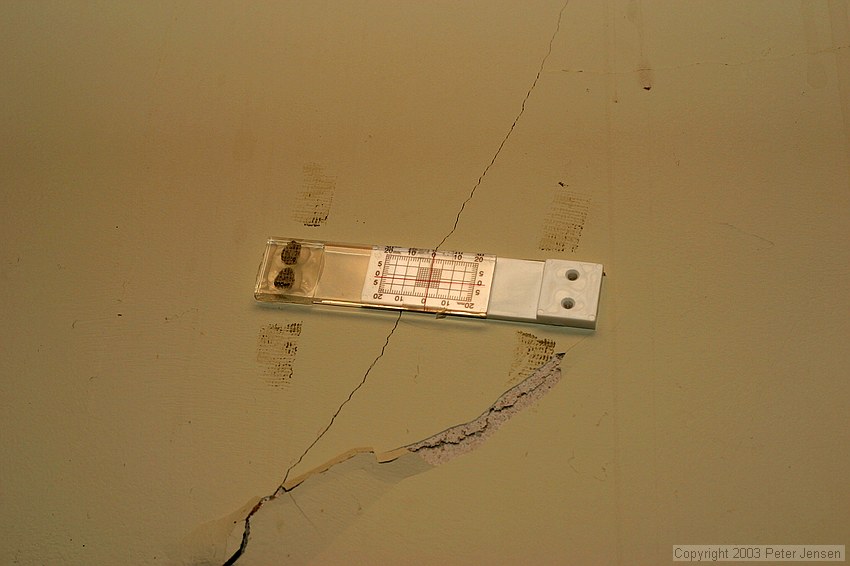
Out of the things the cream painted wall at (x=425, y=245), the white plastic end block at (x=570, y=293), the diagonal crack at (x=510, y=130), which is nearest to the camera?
the cream painted wall at (x=425, y=245)

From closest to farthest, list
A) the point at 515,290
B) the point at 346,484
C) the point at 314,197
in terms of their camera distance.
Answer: the point at 346,484, the point at 515,290, the point at 314,197

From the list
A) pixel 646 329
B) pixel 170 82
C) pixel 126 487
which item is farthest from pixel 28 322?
pixel 646 329

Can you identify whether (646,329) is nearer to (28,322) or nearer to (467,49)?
(467,49)

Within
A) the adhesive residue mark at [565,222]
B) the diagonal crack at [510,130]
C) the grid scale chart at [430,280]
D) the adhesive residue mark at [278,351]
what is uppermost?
the diagonal crack at [510,130]

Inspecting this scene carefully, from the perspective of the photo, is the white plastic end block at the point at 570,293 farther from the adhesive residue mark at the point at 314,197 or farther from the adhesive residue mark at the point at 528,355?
the adhesive residue mark at the point at 314,197

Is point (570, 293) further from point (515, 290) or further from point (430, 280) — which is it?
point (430, 280)

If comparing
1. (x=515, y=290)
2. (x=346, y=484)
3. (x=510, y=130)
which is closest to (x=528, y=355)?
(x=515, y=290)

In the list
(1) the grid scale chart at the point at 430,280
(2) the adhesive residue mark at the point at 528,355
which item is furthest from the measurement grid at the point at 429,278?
(2) the adhesive residue mark at the point at 528,355
